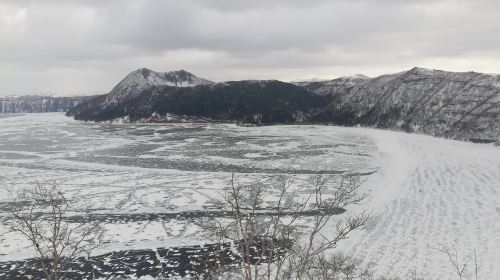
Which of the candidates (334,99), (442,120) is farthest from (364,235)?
(334,99)

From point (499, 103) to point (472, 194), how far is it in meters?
48.1

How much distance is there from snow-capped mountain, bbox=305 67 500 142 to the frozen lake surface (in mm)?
7617

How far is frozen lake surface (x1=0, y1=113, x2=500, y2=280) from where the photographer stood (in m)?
21.4

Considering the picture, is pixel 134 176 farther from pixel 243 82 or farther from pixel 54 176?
pixel 243 82

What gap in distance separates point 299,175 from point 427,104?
54079mm

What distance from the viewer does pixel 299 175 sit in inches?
1463

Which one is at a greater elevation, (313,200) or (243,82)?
(243,82)

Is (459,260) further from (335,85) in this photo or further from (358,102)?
(335,85)

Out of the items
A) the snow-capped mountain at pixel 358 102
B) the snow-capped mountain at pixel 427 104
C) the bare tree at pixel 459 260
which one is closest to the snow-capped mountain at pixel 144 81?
the snow-capped mountain at pixel 358 102

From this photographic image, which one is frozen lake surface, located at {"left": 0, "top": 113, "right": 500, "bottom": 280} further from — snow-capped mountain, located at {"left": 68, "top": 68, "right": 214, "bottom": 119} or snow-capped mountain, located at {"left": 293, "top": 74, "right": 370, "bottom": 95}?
snow-capped mountain, located at {"left": 68, "top": 68, "right": 214, "bottom": 119}

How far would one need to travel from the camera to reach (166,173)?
38.5 metres

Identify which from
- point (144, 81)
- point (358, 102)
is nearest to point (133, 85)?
point (144, 81)

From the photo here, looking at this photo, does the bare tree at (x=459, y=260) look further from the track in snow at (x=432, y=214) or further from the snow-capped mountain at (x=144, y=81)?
the snow-capped mountain at (x=144, y=81)

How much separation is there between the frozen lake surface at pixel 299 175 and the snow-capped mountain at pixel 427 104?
7.62 meters
